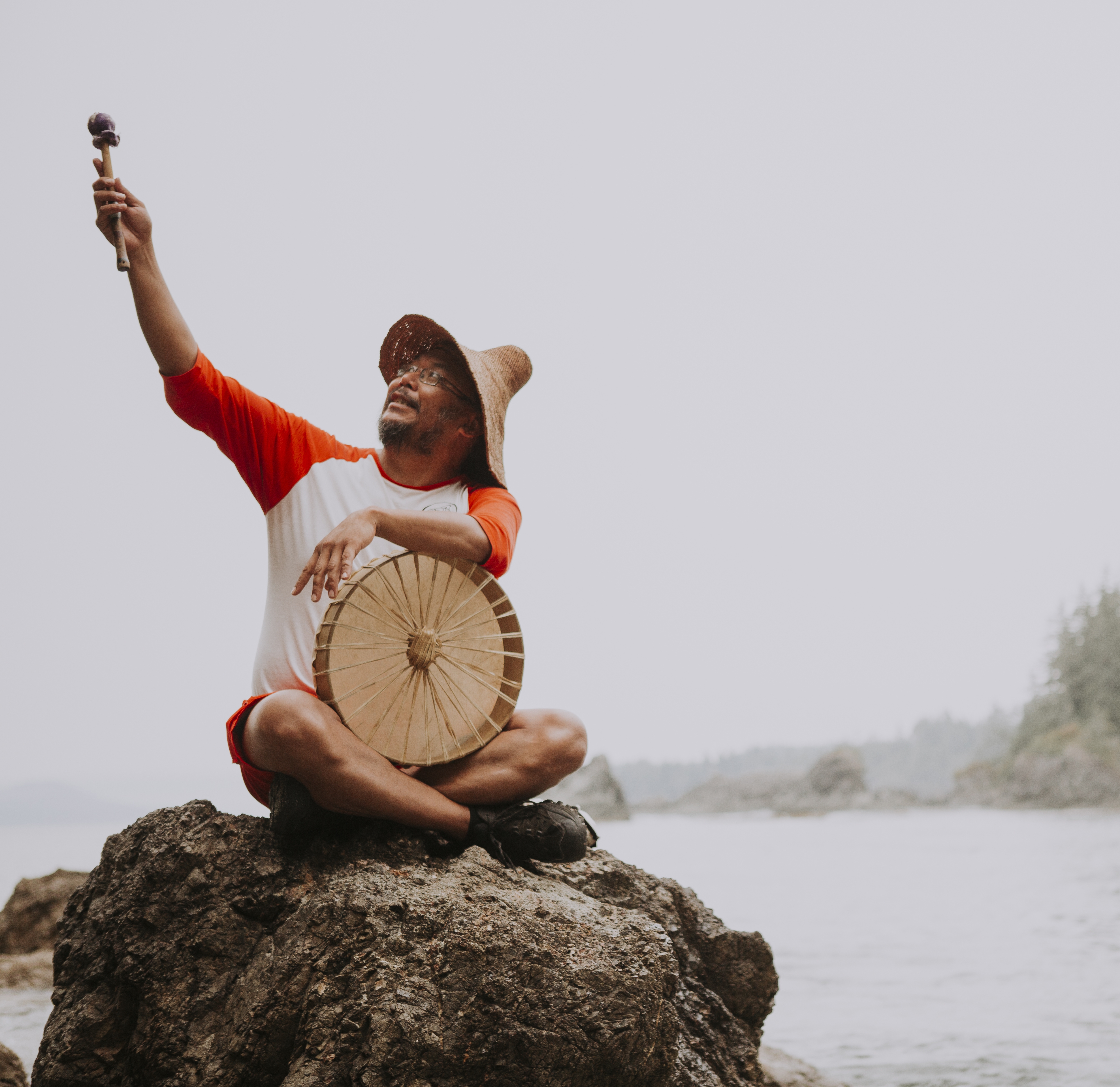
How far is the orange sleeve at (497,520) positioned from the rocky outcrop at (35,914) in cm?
543

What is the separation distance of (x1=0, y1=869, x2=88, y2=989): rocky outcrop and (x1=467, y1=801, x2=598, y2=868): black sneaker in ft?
17.2

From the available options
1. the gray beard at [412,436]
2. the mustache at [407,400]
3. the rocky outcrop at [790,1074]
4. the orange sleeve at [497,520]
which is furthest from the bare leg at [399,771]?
the rocky outcrop at [790,1074]

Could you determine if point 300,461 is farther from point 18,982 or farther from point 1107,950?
point 1107,950

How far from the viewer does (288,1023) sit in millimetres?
2201

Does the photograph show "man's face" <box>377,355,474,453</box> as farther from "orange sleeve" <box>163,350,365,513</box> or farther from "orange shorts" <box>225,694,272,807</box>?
"orange shorts" <box>225,694,272,807</box>

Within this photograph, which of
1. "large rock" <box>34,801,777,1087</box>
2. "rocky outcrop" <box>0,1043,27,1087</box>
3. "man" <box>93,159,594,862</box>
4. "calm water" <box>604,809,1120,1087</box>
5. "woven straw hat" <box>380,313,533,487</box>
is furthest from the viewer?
"calm water" <box>604,809,1120,1087</box>

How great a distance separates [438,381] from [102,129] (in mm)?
1096

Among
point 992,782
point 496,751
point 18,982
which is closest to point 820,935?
point 18,982

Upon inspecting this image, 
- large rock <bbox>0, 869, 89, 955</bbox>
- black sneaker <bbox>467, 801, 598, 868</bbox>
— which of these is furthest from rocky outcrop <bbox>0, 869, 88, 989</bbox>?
black sneaker <bbox>467, 801, 598, 868</bbox>

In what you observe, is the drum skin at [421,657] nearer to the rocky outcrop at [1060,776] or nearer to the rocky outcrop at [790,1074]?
the rocky outcrop at [790,1074]

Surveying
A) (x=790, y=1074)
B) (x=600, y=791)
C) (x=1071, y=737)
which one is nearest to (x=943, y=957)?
(x=790, y=1074)

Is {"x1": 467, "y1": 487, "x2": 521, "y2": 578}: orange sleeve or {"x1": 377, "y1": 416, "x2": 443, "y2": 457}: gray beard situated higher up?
{"x1": 377, "y1": 416, "x2": 443, "y2": 457}: gray beard

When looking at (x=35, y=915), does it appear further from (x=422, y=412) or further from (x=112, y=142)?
(x=112, y=142)

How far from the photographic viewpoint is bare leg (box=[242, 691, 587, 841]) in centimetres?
236
